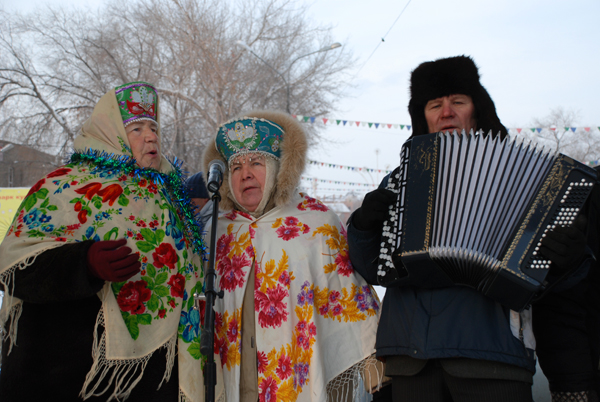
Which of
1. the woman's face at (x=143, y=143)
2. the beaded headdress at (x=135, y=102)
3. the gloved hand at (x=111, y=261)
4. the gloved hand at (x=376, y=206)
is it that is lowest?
the gloved hand at (x=111, y=261)

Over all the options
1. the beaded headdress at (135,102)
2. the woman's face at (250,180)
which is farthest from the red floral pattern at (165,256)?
the beaded headdress at (135,102)

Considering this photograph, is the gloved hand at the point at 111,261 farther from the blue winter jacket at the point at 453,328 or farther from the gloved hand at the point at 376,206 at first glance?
the blue winter jacket at the point at 453,328

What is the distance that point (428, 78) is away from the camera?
2172 mm

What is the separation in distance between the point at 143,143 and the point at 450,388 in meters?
1.76

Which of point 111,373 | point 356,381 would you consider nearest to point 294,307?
point 356,381

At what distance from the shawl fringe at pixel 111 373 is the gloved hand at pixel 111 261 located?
22 centimetres

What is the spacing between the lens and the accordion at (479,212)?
5.36ft

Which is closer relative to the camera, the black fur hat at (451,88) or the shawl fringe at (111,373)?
the shawl fringe at (111,373)

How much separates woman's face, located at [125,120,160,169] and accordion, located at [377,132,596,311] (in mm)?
1182

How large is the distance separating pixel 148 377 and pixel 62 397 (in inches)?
12.8

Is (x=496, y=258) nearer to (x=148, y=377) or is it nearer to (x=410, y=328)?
(x=410, y=328)

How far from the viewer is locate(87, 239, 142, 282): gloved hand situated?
168cm

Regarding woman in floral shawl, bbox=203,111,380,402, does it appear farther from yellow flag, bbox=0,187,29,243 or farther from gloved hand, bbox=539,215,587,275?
yellow flag, bbox=0,187,29,243

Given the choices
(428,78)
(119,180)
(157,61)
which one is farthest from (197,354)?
(157,61)
